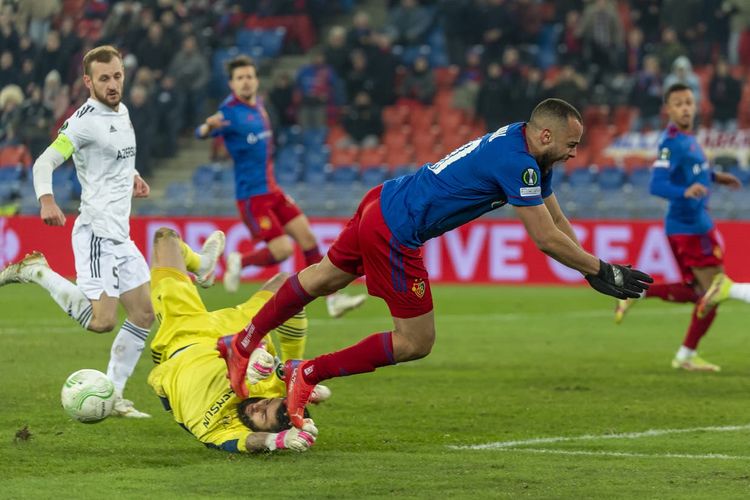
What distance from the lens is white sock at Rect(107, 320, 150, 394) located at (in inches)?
364

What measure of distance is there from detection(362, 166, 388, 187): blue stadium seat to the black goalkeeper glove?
16364mm

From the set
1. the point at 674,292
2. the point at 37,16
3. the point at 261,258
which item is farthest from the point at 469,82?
the point at 674,292

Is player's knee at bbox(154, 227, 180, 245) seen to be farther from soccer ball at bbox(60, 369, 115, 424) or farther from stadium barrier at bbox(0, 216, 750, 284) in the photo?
stadium barrier at bbox(0, 216, 750, 284)

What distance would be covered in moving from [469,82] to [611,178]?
3422 millimetres

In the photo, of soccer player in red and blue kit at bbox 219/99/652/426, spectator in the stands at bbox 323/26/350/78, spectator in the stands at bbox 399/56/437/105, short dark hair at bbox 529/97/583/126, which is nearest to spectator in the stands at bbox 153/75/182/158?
spectator in the stands at bbox 323/26/350/78

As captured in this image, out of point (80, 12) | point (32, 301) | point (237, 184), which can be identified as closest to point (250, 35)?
point (80, 12)

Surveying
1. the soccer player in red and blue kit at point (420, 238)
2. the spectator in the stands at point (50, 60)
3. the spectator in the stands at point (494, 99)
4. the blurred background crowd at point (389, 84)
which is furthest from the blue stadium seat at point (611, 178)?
the soccer player in red and blue kit at point (420, 238)

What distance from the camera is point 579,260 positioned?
7406 millimetres

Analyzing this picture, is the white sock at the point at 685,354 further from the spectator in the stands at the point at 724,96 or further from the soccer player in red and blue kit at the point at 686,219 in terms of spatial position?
the spectator in the stands at the point at 724,96

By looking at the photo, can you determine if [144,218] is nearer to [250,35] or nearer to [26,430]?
[250,35]

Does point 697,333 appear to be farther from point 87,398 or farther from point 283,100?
point 283,100

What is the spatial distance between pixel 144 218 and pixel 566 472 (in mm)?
15230

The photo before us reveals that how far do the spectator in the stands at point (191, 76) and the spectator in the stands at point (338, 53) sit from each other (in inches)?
89.7

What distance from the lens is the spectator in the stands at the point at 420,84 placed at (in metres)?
24.8
